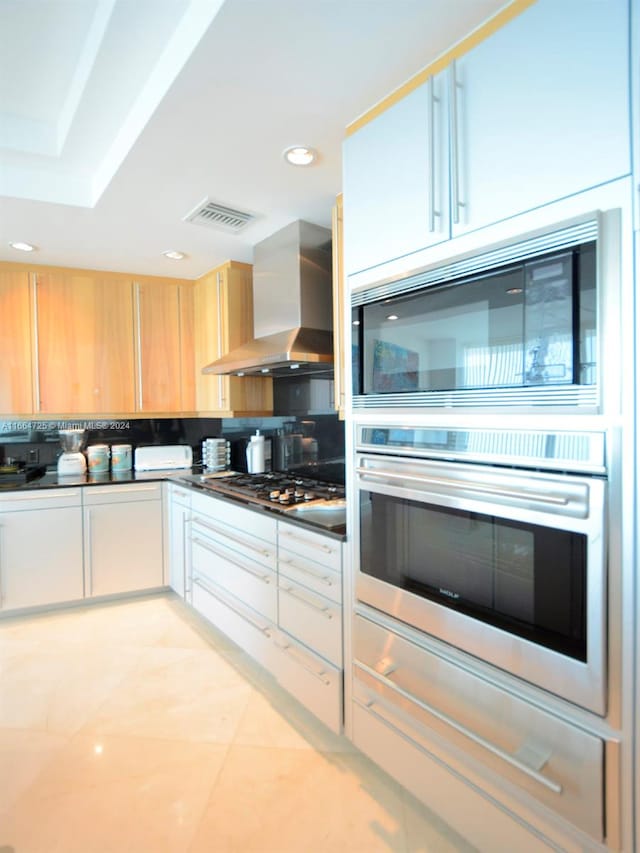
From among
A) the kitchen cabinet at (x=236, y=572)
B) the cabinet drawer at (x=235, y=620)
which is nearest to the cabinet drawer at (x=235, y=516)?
the kitchen cabinet at (x=236, y=572)

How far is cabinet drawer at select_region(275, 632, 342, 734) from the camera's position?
184 centimetres

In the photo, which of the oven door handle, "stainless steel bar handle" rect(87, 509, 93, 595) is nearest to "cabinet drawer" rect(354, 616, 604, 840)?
the oven door handle

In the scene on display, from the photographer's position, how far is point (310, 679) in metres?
1.97

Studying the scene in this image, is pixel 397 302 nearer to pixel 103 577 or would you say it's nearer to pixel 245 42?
pixel 245 42

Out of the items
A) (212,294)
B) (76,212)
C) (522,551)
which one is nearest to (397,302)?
(522,551)

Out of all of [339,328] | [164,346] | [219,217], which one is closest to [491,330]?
[339,328]

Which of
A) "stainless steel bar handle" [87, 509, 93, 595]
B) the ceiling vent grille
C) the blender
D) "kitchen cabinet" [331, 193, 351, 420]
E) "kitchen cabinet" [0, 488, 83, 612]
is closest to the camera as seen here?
"kitchen cabinet" [331, 193, 351, 420]

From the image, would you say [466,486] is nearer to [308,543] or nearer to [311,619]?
[308,543]

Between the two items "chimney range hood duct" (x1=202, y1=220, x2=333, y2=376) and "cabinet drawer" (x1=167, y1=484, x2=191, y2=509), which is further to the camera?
"cabinet drawer" (x1=167, y1=484, x2=191, y2=509)

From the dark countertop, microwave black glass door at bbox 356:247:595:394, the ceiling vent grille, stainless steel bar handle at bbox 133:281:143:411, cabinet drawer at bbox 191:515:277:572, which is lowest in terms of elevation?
cabinet drawer at bbox 191:515:277:572

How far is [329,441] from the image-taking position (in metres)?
2.91

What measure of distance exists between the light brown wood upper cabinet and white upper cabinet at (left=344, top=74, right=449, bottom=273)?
235 cm

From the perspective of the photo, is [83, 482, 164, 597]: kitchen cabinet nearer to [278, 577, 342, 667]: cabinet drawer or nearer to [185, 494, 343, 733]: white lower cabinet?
[185, 494, 343, 733]: white lower cabinet

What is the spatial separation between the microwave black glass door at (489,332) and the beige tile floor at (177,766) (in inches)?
55.9
